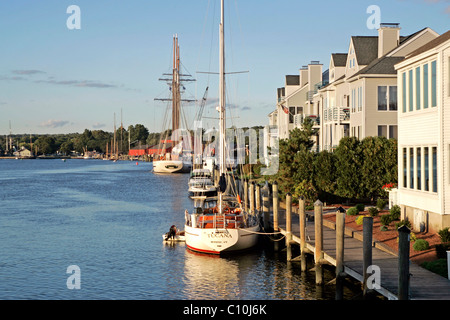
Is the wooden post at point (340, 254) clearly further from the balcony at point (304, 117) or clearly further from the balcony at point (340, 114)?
the balcony at point (304, 117)

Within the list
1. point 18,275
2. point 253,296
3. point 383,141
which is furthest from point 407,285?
point 383,141

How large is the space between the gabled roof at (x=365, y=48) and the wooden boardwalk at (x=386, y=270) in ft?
74.8

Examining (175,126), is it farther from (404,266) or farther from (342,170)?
(404,266)

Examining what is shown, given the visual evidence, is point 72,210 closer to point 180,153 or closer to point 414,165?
point 414,165

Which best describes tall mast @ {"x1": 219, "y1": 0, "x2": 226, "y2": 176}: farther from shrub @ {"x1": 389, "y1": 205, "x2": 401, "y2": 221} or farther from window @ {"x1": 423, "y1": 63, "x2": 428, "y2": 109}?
window @ {"x1": 423, "y1": 63, "x2": 428, "y2": 109}

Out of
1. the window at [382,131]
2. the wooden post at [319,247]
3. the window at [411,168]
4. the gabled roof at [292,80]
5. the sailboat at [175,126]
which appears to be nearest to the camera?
the wooden post at [319,247]

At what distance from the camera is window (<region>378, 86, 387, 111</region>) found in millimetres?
46531

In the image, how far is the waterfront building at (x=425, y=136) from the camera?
85.7ft

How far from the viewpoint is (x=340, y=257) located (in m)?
23.6

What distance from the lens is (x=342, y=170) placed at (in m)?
43.0

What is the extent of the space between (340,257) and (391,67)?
27199 mm

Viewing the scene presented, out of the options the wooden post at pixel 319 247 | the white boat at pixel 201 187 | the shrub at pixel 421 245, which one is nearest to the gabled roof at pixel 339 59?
the white boat at pixel 201 187

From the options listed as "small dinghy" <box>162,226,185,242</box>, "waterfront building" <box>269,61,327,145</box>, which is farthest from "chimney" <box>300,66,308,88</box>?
"small dinghy" <box>162,226,185,242</box>

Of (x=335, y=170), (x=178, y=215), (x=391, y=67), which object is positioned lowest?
(x=178, y=215)
